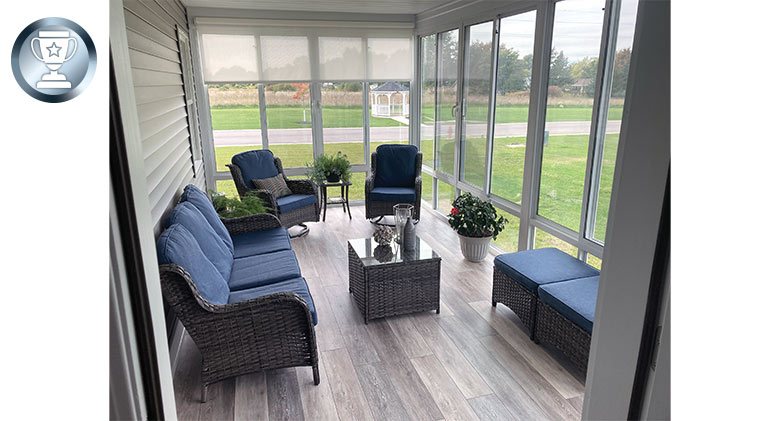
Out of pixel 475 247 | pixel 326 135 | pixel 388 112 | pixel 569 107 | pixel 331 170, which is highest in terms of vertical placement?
pixel 569 107

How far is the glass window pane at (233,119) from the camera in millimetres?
5785

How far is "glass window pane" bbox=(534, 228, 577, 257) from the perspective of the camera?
147 inches

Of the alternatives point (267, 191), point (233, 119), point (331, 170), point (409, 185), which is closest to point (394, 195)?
point (409, 185)

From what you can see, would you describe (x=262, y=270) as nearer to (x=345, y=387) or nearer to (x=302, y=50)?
(x=345, y=387)

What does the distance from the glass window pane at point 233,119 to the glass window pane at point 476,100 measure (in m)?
2.79

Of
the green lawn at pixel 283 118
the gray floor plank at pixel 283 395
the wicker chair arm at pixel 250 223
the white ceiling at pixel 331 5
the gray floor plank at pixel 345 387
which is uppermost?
the white ceiling at pixel 331 5

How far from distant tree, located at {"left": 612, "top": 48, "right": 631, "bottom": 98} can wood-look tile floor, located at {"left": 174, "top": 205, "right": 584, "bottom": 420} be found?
1.73 m

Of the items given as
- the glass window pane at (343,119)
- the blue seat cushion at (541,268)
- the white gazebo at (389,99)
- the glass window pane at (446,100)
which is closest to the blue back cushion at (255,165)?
the glass window pane at (343,119)

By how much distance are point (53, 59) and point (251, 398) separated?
2.21 meters

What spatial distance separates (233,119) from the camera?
19.4ft

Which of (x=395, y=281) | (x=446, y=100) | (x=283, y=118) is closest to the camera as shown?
(x=395, y=281)

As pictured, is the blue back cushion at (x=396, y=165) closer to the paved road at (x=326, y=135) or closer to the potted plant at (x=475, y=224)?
the paved road at (x=326, y=135)

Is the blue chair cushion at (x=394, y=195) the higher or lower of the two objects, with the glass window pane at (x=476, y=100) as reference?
lower

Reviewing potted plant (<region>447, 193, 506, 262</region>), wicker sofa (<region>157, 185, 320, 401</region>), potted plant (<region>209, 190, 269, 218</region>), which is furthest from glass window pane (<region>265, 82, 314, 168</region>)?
wicker sofa (<region>157, 185, 320, 401</region>)
